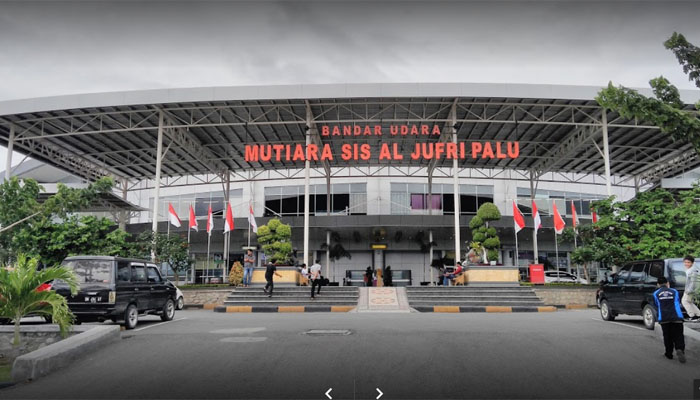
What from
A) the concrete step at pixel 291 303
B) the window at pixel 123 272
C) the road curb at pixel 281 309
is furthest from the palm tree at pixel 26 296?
the concrete step at pixel 291 303

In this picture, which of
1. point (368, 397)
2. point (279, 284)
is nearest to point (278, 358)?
point (368, 397)

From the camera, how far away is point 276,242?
2327 centimetres

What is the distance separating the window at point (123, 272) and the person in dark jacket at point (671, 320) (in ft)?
35.7

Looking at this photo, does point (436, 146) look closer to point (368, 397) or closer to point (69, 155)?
point (368, 397)

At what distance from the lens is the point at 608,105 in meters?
10.1

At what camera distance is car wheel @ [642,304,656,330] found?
37.6 ft

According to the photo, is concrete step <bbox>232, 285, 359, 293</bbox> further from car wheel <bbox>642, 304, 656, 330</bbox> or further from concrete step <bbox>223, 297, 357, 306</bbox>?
car wheel <bbox>642, 304, 656, 330</bbox>

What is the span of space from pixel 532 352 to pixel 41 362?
712cm

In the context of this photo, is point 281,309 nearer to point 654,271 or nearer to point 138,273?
point 138,273

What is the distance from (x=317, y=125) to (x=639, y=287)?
1852 centimetres

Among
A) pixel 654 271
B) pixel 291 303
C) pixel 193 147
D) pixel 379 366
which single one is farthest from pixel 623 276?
pixel 193 147

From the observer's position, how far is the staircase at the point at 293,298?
61.0ft

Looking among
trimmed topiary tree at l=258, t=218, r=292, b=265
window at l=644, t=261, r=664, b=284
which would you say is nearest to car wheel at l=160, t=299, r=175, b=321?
trimmed topiary tree at l=258, t=218, r=292, b=265

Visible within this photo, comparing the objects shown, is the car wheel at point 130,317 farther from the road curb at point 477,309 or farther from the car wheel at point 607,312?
the car wheel at point 607,312
